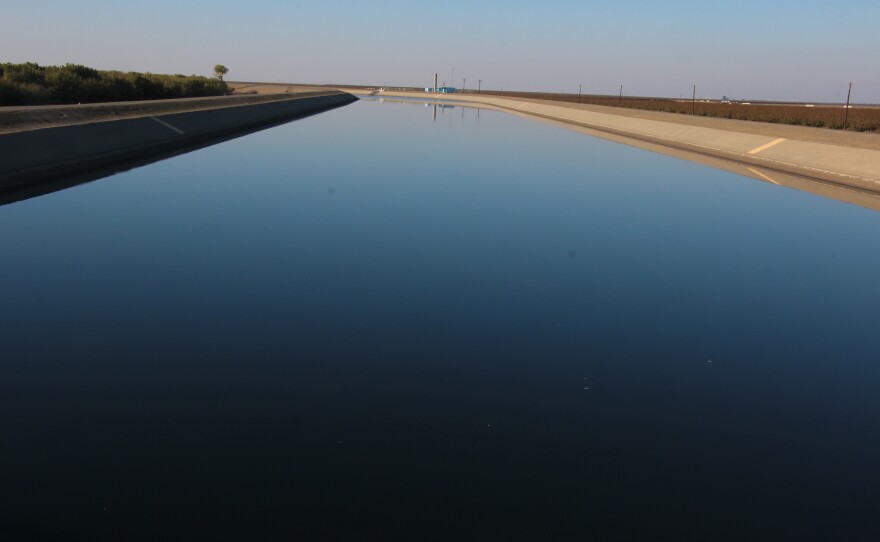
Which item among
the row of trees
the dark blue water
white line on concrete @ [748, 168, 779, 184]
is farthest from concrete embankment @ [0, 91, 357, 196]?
white line on concrete @ [748, 168, 779, 184]

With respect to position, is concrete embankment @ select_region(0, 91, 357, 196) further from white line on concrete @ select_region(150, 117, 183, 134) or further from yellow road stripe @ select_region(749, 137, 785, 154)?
yellow road stripe @ select_region(749, 137, 785, 154)

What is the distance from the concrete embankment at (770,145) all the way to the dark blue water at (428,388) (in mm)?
15405

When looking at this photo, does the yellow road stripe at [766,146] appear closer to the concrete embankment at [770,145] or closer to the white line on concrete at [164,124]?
the concrete embankment at [770,145]

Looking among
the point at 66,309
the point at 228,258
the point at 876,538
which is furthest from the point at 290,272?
the point at 876,538

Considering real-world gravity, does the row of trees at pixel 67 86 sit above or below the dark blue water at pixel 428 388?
above

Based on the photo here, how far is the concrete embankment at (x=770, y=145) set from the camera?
27.1 m

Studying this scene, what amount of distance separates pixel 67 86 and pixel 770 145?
144ft

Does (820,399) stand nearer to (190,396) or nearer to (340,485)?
(340,485)

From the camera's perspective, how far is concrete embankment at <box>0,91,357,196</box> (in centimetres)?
2088

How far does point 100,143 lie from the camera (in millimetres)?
26594

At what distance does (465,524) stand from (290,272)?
7102 mm

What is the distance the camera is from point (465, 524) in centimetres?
482

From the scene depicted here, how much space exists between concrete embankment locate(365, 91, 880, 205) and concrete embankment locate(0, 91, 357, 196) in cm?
2382

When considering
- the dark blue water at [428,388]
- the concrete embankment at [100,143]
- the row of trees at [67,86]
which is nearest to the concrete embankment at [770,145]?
the dark blue water at [428,388]
